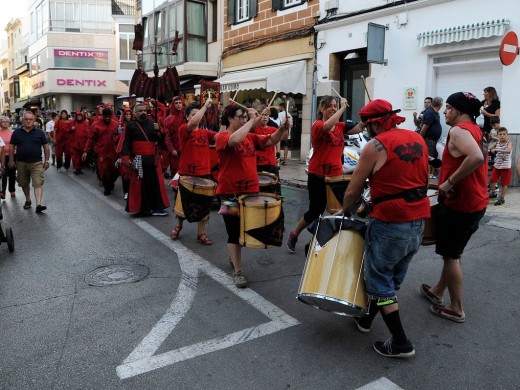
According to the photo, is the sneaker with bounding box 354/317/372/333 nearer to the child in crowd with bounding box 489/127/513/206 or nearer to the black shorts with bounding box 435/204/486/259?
the black shorts with bounding box 435/204/486/259

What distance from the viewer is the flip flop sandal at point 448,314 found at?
400cm

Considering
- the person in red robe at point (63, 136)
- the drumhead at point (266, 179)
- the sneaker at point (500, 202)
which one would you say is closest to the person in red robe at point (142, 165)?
the drumhead at point (266, 179)

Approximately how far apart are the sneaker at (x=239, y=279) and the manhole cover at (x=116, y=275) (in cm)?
101

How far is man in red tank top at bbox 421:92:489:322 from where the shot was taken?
3744 millimetres

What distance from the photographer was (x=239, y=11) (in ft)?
61.9

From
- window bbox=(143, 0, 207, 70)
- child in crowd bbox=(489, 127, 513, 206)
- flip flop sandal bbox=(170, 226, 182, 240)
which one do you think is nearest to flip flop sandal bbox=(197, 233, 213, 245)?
flip flop sandal bbox=(170, 226, 182, 240)

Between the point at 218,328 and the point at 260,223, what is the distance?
116 centimetres

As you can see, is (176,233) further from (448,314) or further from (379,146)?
(379,146)

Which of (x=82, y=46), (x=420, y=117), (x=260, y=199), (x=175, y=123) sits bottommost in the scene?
(x=260, y=199)

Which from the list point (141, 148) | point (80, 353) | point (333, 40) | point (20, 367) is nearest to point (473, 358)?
point (80, 353)

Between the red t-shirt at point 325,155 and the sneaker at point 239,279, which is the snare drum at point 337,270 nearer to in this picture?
the sneaker at point 239,279

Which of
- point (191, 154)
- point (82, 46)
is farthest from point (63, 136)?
point (82, 46)

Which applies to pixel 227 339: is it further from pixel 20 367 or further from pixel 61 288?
pixel 61 288

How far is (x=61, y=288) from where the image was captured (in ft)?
15.9
